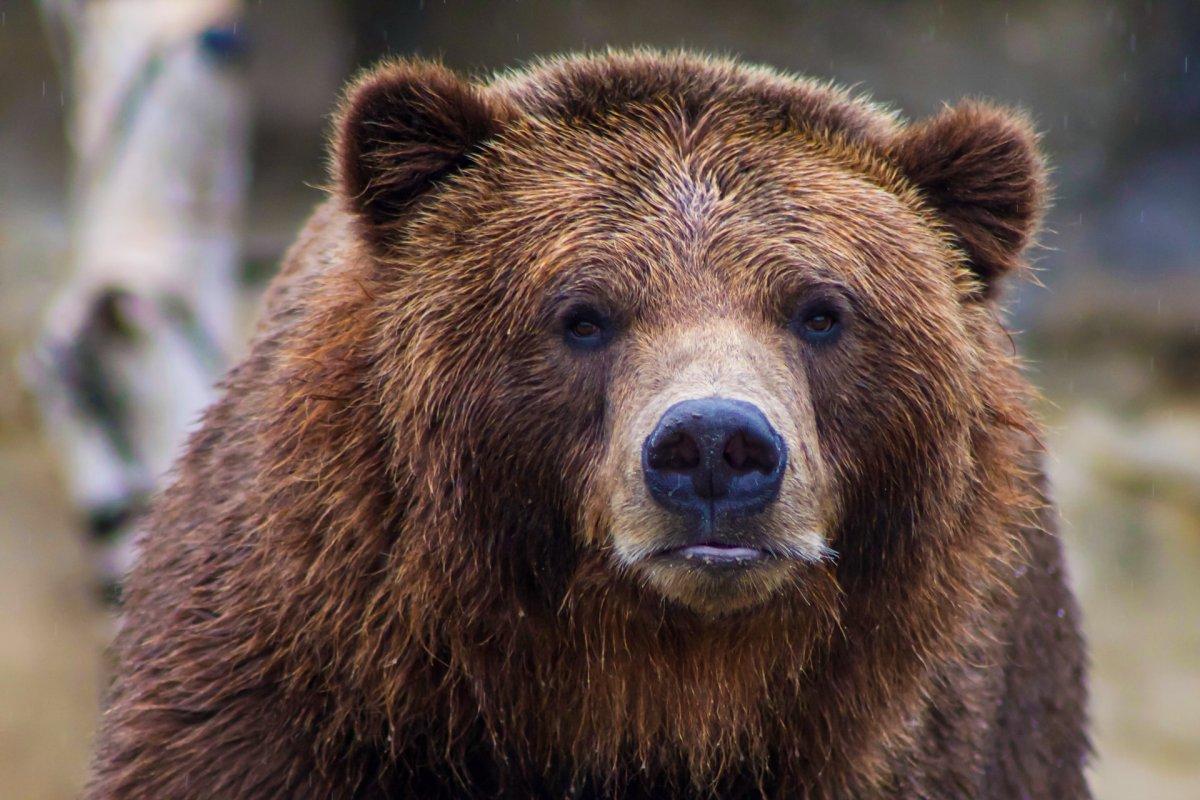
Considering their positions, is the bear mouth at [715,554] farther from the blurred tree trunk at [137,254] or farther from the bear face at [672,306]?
the blurred tree trunk at [137,254]

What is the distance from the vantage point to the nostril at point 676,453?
338 cm

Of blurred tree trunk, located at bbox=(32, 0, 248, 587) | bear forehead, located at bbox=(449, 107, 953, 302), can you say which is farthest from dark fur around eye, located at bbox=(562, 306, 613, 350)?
blurred tree trunk, located at bbox=(32, 0, 248, 587)

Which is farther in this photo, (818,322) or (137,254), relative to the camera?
(137,254)

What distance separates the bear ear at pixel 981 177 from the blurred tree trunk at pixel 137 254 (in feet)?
22.2

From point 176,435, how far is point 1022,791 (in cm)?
684

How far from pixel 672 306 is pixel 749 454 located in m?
0.54

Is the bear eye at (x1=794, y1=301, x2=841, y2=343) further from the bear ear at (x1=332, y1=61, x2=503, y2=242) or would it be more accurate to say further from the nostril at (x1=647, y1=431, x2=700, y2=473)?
the bear ear at (x1=332, y1=61, x2=503, y2=242)

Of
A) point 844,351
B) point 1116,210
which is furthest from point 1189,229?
point 844,351

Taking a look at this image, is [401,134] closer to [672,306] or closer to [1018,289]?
[672,306]

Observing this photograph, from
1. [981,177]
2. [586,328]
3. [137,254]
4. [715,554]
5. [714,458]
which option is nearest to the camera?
[714,458]

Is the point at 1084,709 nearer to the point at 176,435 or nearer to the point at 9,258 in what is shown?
the point at 176,435

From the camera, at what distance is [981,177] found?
428cm

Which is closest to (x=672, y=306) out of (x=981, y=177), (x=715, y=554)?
(x=715, y=554)

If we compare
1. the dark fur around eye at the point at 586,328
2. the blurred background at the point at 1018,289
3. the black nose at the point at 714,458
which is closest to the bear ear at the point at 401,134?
the dark fur around eye at the point at 586,328
